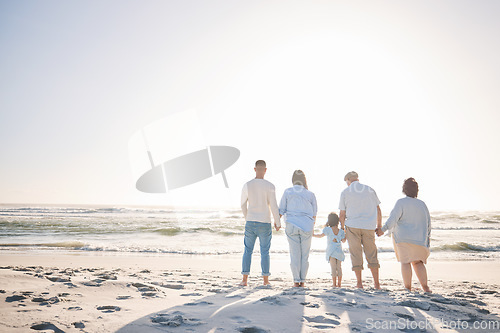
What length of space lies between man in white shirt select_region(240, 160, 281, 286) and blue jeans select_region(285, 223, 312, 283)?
0.32 metres

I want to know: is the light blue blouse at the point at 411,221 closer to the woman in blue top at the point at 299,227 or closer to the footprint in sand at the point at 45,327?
the woman in blue top at the point at 299,227

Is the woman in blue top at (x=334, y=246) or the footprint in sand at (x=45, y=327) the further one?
the woman in blue top at (x=334, y=246)

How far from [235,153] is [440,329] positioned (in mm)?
7084

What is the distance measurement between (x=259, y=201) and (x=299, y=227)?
0.79m

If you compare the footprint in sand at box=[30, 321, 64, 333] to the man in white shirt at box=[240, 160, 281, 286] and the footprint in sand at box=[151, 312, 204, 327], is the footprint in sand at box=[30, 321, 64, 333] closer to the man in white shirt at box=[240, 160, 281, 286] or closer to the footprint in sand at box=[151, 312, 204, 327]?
the footprint in sand at box=[151, 312, 204, 327]

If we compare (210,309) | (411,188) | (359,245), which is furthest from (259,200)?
(411,188)

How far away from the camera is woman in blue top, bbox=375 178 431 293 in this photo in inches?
186

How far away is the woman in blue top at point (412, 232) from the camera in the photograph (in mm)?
4719

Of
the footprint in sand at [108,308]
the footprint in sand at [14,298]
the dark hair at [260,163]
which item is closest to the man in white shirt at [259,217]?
the dark hair at [260,163]

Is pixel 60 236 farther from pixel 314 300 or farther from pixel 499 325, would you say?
pixel 499 325

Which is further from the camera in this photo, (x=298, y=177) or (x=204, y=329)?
(x=298, y=177)

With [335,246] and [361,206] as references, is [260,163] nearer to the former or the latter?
[361,206]

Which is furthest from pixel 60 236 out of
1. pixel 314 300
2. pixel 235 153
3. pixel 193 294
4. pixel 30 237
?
pixel 314 300

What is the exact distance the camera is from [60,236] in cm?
1401
